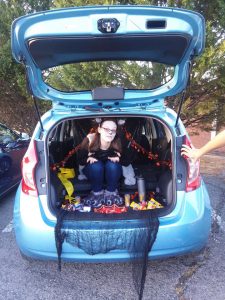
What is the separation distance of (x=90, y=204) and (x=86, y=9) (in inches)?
69.1

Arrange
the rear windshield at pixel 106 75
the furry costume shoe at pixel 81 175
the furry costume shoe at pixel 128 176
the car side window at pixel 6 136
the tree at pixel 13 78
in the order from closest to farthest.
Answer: the furry costume shoe at pixel 128 176 < the furry costume shoe at pixel 81 175 < the car side window at pixel 6 136 < the rear windshield at pixel 106 75 < the tree at pixel 13 78

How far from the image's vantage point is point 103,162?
11.2ft

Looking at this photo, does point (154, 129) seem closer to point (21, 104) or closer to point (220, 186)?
point (220, 186)

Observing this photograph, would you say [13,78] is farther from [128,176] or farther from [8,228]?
[128,176]

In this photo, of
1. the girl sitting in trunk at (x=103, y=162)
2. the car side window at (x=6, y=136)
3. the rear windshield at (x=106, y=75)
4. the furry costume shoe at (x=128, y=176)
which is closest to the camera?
the girl sitting in trunk at (x=103, y=162)

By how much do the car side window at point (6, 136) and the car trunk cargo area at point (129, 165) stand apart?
3.09ft

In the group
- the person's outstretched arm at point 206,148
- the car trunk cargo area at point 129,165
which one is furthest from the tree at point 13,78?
the person's outstretched arm at point 206,148

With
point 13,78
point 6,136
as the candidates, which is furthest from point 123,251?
point 13,78

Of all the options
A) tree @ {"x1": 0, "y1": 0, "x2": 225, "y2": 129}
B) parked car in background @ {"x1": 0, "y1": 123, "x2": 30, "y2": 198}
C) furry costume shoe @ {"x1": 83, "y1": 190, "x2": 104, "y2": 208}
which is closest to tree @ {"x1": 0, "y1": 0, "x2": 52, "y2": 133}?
tree @ {"x1": 0, "y1": 0, "x2": 225, "y2": 129}

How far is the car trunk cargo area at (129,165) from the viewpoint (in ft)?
9.27

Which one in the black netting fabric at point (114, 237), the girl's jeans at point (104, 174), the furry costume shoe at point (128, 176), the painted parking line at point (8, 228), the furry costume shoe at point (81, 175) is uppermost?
the black netting fabric at point (114, 237)

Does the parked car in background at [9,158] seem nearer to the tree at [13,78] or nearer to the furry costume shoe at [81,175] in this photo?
the furry costume shoe at [81,175]

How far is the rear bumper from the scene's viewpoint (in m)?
2.33

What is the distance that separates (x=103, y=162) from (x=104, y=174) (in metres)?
0.14
